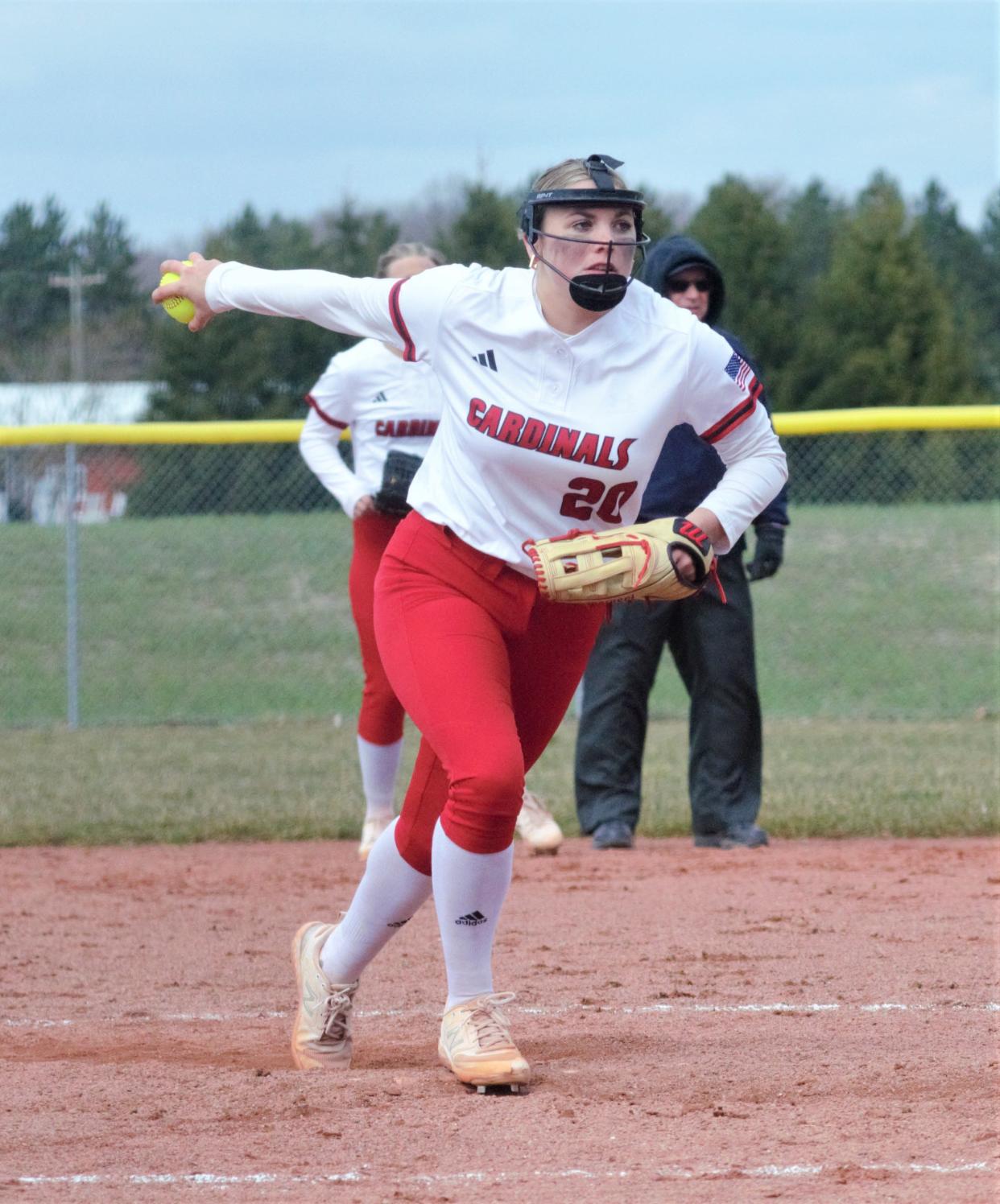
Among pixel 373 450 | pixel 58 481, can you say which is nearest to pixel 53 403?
pixel 58 481

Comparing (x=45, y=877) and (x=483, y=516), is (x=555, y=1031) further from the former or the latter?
(x=45, y=877)

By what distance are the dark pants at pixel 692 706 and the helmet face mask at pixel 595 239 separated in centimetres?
322

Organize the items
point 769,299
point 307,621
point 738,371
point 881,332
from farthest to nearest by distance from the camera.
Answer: point 769,299, point 881,332, point 307,621, point 738,371

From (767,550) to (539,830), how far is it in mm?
1509

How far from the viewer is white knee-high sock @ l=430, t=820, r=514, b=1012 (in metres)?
3.64

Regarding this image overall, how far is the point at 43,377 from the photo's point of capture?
19.5 m

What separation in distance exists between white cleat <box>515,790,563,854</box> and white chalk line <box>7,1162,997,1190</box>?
3816 mm

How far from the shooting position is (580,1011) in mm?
4445

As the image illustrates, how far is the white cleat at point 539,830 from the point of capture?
6.90 m

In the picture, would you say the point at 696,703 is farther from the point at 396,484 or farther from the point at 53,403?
the point at 53,403

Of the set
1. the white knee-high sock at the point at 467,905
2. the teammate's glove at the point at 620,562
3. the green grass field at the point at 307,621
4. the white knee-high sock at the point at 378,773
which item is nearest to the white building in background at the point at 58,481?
the green grass field at the point at 307,621

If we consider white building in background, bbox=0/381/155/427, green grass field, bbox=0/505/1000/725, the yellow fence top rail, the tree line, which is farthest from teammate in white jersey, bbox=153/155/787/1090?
the tree line

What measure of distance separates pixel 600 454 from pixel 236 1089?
1.61 m

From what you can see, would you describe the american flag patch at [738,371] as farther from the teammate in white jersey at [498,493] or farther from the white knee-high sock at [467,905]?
the white knee-high sock at [467,905]
